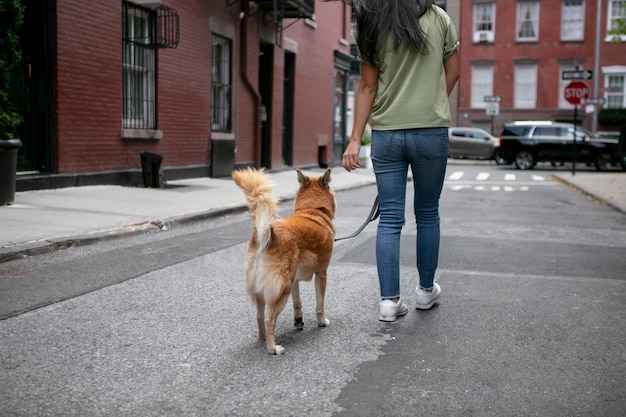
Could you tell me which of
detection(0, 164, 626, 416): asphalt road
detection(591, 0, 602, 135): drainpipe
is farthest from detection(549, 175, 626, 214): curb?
detection(591, 0, 602, 135): drainpipe

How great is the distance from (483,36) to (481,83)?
9.12 feet

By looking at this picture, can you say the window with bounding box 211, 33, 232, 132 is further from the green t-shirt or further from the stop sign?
A: the green t-shirt

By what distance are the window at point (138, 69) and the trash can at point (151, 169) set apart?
740 millimetres

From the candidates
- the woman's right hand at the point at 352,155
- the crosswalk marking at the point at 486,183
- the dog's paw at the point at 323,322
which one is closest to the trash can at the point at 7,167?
the woman's right hand at the point at 352,155

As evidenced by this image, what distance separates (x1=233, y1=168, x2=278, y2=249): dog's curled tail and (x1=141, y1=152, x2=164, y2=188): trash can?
9682mm

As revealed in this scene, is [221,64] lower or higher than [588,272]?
higher

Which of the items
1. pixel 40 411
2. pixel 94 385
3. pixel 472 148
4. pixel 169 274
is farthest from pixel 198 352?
pixel 472 148

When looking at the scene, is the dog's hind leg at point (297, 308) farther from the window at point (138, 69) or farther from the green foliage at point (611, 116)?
the green foliage at point (611, 116)

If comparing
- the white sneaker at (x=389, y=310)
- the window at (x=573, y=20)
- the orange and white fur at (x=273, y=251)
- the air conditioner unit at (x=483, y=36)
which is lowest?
the white sneaker at (x=389, y=310)

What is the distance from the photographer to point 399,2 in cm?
411

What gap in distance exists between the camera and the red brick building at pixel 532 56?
39969mm

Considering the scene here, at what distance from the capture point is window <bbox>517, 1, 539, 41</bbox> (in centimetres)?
4109

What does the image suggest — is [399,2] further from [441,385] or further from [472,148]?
[472,148]

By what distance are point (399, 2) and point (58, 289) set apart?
3198mm
